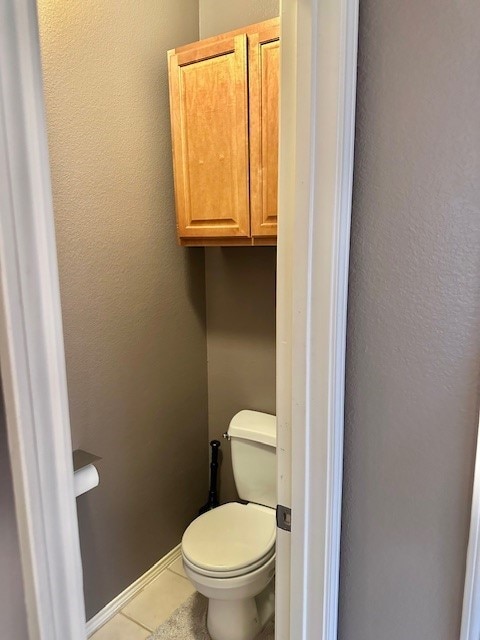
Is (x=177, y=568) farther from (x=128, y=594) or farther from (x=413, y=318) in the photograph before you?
(x=413, y=318)

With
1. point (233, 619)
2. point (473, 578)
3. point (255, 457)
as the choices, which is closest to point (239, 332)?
point (255, 457)

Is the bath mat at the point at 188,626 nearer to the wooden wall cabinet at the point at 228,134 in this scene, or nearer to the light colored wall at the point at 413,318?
the light colored wall at the point at 413,318

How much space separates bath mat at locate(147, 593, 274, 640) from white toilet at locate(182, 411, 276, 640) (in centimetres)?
5

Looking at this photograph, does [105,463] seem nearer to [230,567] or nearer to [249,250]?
[230,567]

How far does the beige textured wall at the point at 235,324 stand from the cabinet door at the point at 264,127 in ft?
1.10

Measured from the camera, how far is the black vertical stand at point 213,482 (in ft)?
7.70

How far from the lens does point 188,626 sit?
188cm

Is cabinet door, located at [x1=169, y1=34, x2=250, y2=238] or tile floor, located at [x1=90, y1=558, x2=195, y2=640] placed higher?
cabinet door, located at [x1=169, y1=34, x2=250, y2=238]

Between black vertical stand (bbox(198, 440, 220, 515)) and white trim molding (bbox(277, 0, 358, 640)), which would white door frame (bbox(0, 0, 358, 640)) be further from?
black vertical stand (bbox(198, 440, 220, 515))

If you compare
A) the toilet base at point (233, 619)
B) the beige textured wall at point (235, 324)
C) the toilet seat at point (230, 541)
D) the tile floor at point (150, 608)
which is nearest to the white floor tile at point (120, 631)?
the tile floor at point (150, 608)

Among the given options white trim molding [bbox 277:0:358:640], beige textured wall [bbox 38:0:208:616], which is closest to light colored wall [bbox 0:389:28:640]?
Answer: white trim molding [bbox 277:0:358:640]

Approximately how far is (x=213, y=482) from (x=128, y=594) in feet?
2.06

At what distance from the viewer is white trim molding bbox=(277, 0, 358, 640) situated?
32.0 inches

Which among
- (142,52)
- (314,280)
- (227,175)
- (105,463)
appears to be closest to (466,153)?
(314,280)
